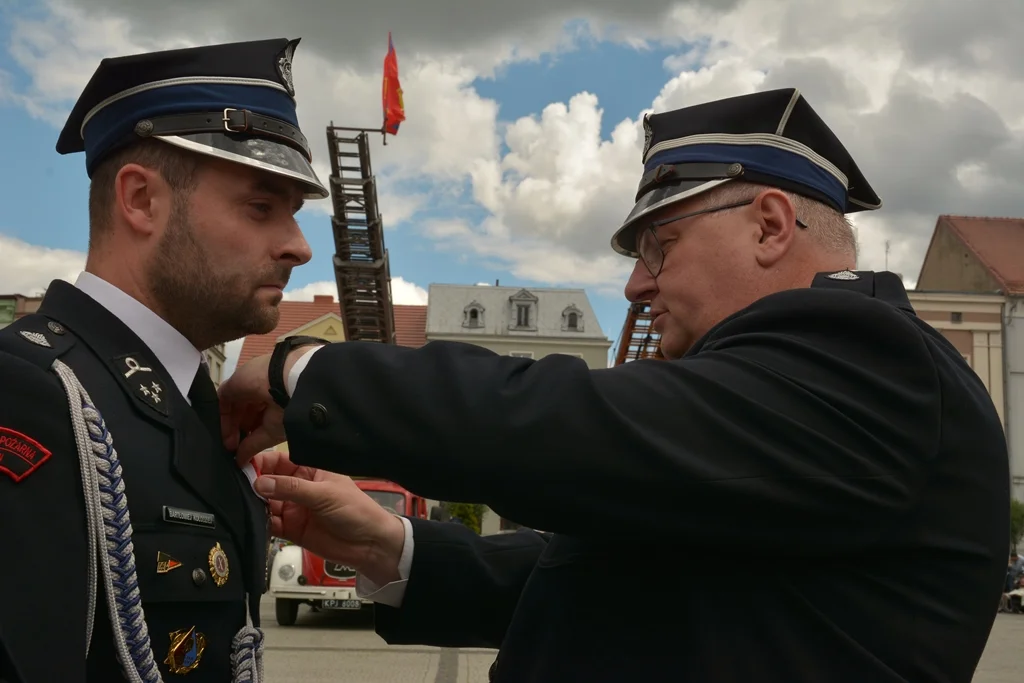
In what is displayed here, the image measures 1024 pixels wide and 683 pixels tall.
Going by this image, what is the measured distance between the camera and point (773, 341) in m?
1.64

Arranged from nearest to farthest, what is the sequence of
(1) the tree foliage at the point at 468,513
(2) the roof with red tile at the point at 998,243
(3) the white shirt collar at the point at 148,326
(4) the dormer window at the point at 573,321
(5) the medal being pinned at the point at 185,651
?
(5) the medal being pinned at the point at 185,651
(3) the white shirt collar at the point at 148,326
(1) the tree foliage at the point at 468,513
(2) the roof with red tile at the point at 998,243
(4) the dormer window at the point at 573,321

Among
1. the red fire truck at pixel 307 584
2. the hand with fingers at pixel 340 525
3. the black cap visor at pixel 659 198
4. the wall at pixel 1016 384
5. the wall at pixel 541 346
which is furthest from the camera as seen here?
the wall at pixel 541 346

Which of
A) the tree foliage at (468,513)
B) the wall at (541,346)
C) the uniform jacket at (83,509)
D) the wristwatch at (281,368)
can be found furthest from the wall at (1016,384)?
the wristwatch at (281,368)

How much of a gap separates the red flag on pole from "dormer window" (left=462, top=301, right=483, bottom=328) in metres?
23.8

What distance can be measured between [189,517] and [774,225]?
1.30 m

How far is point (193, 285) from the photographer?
2.12 metres

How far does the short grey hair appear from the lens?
2186 millimetres

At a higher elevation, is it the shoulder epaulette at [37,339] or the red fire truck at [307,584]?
the shoulder epaulette at [37,339]

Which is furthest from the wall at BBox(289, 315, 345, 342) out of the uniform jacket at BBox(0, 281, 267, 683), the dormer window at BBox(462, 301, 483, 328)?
the uniform jacket at BBox(0, 281, 267, 683)

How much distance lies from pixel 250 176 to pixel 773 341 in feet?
3.80

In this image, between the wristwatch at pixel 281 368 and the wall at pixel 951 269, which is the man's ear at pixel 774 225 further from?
the wall at pixel 951 269

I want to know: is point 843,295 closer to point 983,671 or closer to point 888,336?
point 888,336

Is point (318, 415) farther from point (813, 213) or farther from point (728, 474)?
point (813, 213)

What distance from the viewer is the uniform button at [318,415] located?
1.63 m
